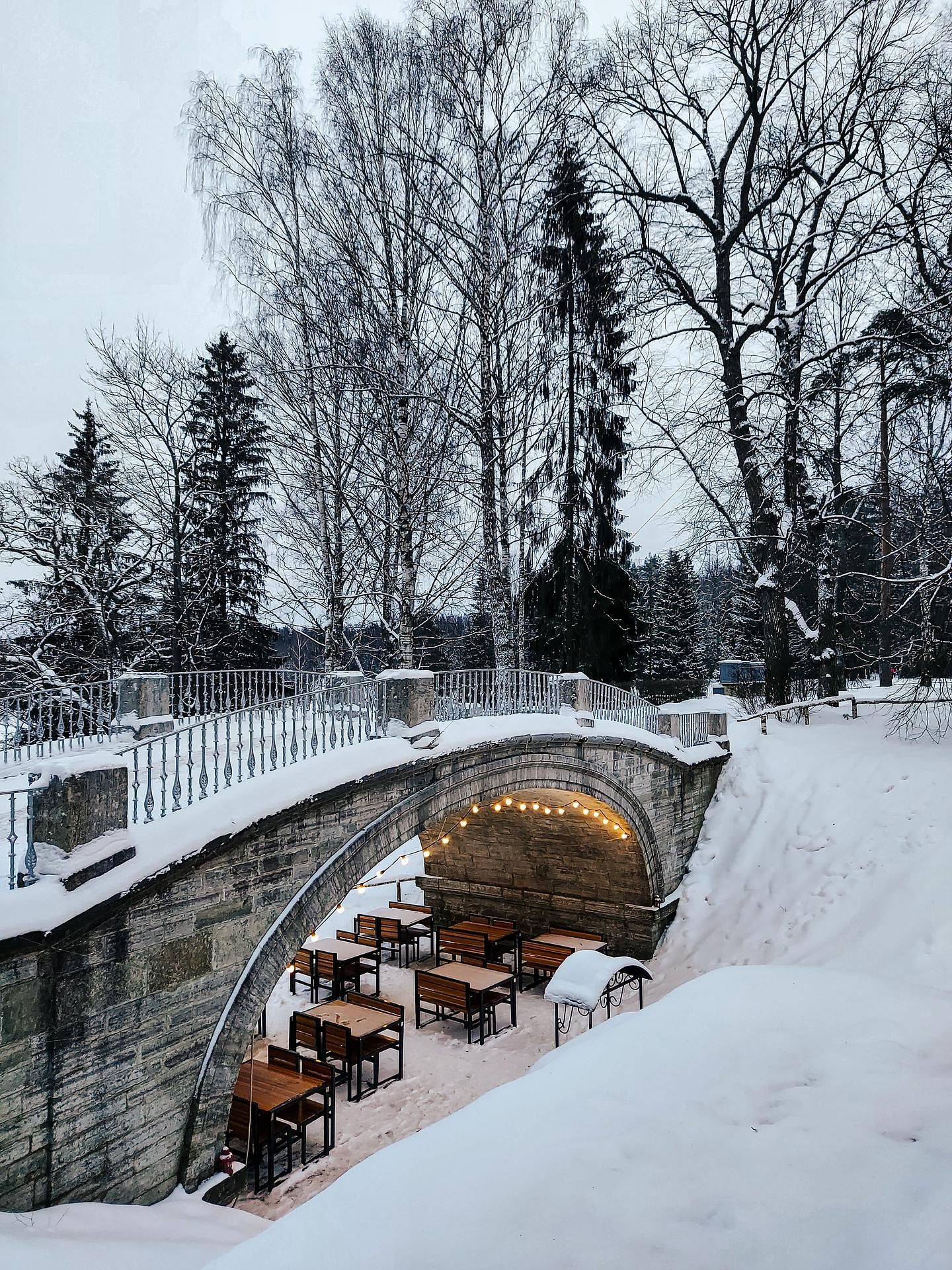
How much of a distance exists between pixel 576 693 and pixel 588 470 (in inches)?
315

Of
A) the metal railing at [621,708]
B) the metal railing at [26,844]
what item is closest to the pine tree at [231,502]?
the metal railing at [621,708]

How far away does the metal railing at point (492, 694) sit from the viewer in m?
9.55

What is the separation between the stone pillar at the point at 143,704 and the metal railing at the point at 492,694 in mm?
2953

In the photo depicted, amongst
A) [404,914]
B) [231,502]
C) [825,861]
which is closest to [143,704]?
[825,861]

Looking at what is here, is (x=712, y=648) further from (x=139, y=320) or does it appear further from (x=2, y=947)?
(x=2, y=947)

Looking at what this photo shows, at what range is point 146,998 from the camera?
5.41 meters

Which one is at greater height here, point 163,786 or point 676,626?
point 676,626

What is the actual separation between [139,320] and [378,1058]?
1382 cm

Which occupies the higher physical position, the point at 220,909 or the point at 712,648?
the point at 712,648

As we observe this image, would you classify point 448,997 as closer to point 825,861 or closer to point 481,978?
point 481,978

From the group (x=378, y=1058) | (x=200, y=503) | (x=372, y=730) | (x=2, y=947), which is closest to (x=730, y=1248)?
(x=2, y=947)

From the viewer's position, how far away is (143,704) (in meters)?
7.84

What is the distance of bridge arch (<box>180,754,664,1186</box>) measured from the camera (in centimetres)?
584

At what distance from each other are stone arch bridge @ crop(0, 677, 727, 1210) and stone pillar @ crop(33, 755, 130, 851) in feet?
0.49
